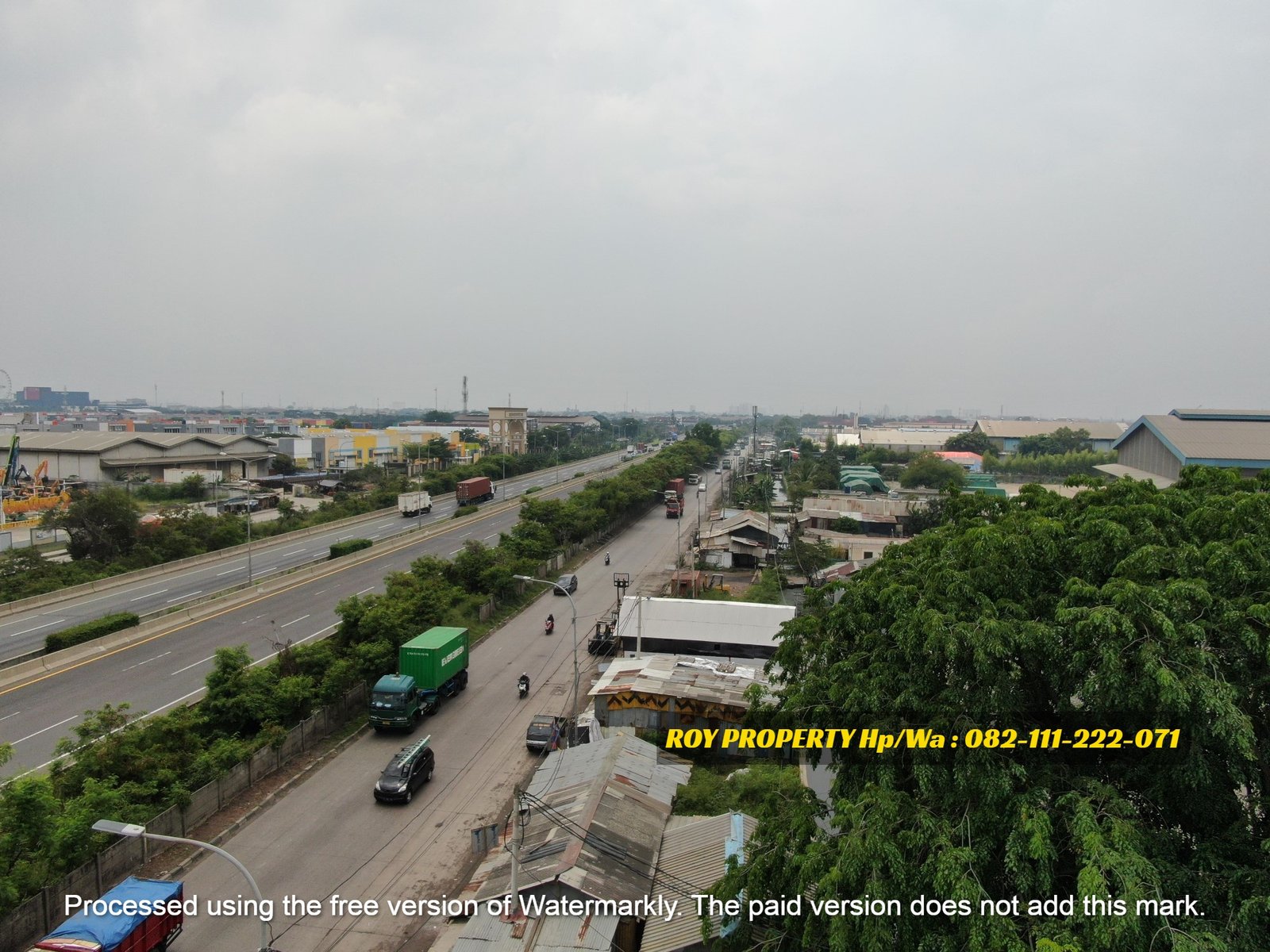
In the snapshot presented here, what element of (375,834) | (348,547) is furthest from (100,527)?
(375,834)

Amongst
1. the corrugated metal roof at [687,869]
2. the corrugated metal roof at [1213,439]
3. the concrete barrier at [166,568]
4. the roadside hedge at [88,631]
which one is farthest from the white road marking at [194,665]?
the corrugated metal roof at [1213,439]

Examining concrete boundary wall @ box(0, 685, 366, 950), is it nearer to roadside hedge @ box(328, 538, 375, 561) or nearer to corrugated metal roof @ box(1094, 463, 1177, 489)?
roadside hedge @ box(328, 538, 375, 561)

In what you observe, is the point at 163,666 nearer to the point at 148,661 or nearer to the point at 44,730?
the point at 148,661

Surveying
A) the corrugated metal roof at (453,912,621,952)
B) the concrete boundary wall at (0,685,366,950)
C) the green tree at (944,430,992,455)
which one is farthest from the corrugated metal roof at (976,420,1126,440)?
the corrugated metal roof at (453,912,621,952)

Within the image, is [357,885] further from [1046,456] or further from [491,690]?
[1046,456]

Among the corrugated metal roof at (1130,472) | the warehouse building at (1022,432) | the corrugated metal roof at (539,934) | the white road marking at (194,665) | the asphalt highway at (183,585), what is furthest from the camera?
the warehouse building at (1022,432)

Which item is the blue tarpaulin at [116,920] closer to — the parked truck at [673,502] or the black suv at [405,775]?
the black suv at [405,775]
